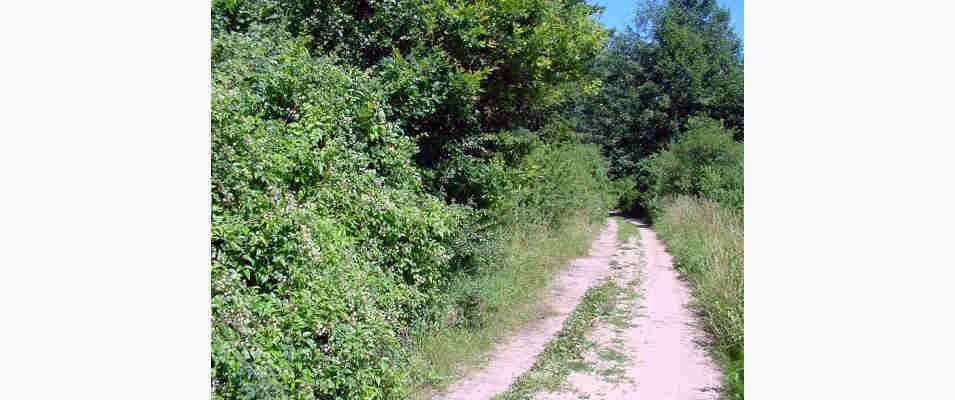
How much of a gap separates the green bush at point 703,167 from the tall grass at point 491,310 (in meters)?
5.93

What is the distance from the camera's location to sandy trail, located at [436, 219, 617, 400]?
17.0ft

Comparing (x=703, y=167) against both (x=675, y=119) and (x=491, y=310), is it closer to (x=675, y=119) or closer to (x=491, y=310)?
(x=675, y=119)

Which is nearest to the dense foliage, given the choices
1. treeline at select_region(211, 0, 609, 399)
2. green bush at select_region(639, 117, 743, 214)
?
green bush at select_region(639, 117, 743, 214)

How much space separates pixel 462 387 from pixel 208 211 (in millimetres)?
2931

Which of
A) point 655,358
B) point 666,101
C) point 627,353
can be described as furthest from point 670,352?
point 666,101

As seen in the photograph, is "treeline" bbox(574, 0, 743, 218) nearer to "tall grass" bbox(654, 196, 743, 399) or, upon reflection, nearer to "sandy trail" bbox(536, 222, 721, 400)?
"tall grass" bbox(654, 196, 743, 399)

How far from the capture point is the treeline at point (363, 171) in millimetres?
3559

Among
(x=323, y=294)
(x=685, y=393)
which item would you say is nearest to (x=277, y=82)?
(x=323, y=294)

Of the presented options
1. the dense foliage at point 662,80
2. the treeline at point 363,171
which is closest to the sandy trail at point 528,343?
the treeline at point 363,171

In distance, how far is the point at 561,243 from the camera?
12.9m

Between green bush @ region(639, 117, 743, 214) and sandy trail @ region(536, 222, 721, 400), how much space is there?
23.4 feet

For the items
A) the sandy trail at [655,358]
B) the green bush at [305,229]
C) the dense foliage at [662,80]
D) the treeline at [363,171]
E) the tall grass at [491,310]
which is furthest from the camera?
the dense foliage at [662,80]

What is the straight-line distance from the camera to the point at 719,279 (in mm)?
7277

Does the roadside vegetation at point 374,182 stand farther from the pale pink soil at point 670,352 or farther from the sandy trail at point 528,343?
the pale pink soil at point 670,352
